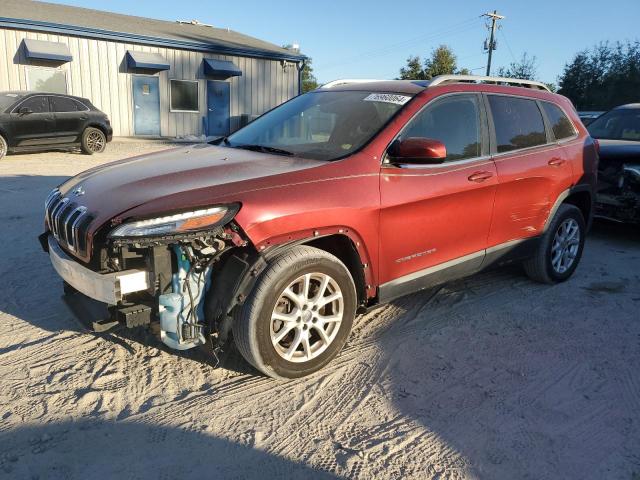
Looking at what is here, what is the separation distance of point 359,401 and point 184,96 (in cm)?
1902

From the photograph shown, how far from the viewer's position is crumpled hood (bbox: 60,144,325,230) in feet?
9.66

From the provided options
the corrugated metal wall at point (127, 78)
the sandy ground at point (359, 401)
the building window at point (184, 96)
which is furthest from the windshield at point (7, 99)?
the sandy ground at point (359, 401)

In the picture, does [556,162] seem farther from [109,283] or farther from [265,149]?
[109,283]

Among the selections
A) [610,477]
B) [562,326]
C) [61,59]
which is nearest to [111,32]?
[61,59]

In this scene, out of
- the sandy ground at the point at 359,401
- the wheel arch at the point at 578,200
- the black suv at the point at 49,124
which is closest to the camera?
the sandy ground at the point at 359,401

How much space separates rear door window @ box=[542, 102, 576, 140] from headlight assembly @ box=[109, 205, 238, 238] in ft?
11.1

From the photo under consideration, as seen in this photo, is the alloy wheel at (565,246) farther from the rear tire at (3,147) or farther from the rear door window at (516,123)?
the rear tire at (3,147)

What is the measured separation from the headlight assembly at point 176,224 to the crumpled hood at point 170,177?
0.26 ft

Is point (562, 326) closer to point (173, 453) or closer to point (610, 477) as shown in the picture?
point (610, 477)

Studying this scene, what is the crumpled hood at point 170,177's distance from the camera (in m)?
2.94

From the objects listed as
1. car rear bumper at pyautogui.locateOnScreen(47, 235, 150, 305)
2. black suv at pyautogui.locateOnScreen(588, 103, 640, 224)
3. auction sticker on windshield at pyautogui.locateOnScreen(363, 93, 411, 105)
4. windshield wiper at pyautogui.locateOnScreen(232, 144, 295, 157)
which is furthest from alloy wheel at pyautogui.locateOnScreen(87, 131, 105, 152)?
car rear bumper at pyautogui.locateOnScreen(47, 235, 150, 305)

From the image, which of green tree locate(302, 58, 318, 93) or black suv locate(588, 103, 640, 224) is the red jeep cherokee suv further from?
green tree locate(302, 58, 318, 93)

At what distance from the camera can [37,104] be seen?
1261cm

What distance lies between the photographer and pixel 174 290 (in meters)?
2.94
